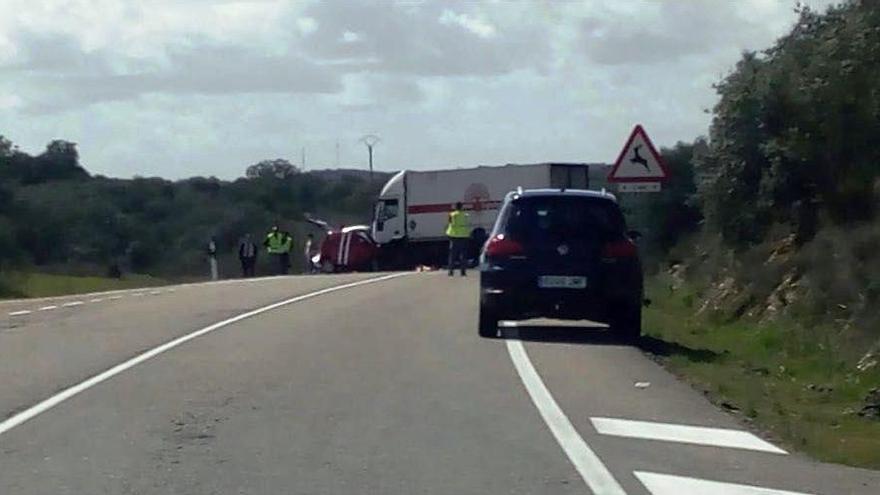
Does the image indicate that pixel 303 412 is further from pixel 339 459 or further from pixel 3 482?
pixel 3 482

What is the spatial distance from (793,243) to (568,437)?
44.5 ft

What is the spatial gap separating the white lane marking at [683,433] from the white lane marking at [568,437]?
32 centimetres

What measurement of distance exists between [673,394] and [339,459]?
505 centimetres

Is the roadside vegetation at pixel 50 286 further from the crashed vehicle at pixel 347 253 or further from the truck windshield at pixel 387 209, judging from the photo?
the truck windshield at pixel 387 209

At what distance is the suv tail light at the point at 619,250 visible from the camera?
21.4 m

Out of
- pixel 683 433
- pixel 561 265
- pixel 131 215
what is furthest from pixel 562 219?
pixel 131 215

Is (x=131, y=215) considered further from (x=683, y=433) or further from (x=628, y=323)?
(x=683, y=433)

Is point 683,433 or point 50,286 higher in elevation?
point 50,286

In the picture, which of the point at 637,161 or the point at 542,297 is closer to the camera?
the point at 542,297

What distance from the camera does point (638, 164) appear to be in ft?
92.7

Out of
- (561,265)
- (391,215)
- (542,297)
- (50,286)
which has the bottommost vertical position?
(50,286)

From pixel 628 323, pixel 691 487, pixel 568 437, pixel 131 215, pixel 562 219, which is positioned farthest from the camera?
pixel 131 215

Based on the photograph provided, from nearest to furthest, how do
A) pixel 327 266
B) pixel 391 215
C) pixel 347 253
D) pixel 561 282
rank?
pixel 561 282 → pixel 347 253 → pixel 327 266 → pixel 391 215

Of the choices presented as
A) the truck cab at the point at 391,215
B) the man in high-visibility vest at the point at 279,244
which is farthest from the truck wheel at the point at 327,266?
the man in high-visibility vest at the point at 279,244
